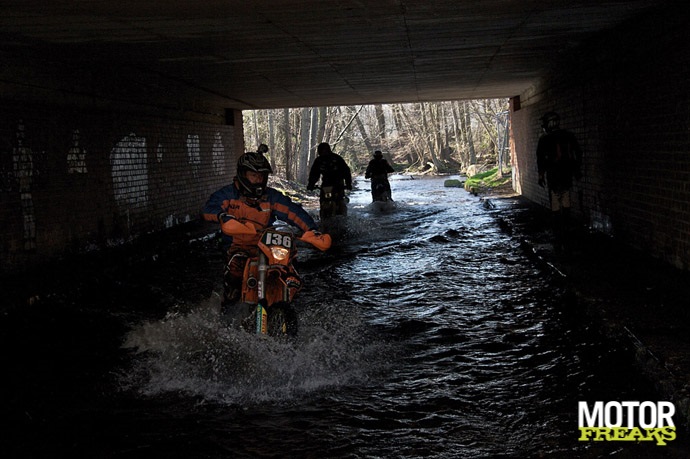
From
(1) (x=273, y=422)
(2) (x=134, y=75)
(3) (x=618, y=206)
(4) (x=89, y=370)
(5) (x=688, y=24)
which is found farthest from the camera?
(2) (x=134, y=75)

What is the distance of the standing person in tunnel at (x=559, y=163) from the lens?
10.3 metres

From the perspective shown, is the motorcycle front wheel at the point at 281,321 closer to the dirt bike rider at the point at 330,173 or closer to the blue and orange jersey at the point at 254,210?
the blue and orange jersey at the point at 254,210

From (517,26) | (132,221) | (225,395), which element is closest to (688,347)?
(225,395)

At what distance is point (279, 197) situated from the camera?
20.5 feet

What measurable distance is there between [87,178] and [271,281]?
25.8ft

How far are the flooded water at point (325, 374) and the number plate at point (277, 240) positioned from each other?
2.53 feet

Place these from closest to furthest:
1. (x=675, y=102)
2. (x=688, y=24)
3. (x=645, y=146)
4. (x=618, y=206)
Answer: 1. (x=688, y=24)
2. (x=675, y=102)
3. (x=645, y=146)
4. (x=618, y=206)

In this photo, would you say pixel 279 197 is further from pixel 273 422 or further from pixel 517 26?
pixel 517 26

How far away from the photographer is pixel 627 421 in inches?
170

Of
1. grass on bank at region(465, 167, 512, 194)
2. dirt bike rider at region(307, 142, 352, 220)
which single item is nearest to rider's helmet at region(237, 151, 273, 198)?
dirt bike rider at region(307, 142, 352, 220)

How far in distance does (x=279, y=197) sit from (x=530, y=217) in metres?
10.3

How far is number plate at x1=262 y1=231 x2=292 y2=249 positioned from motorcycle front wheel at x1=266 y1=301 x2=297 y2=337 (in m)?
0.48

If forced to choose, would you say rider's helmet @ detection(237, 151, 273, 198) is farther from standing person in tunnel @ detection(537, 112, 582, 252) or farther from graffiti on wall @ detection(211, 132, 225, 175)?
graffiti on wall @ detection(211, 132, 225, 175)

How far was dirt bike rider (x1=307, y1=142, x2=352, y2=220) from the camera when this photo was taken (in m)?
Answer: 14.7
